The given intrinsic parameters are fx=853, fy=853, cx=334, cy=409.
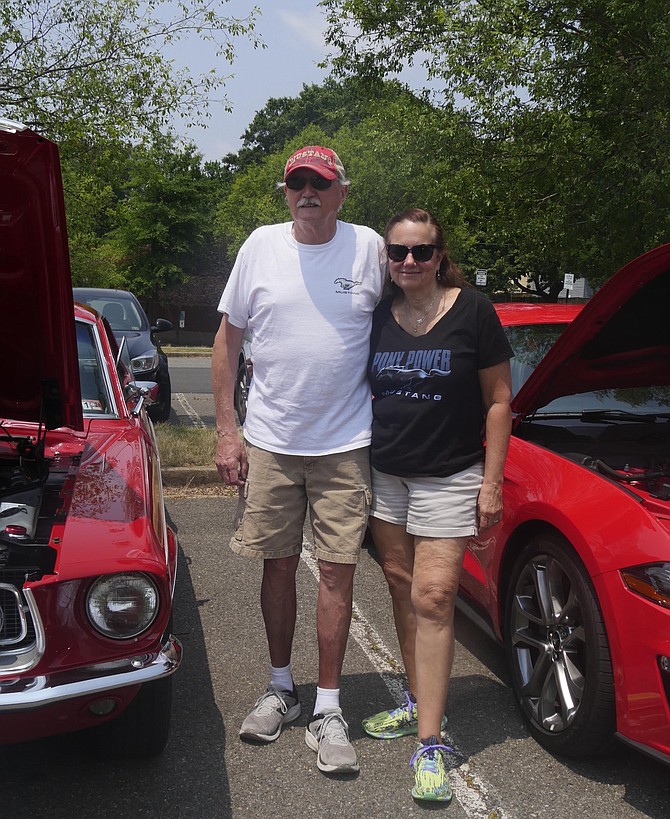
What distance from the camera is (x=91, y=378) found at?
4242 mm

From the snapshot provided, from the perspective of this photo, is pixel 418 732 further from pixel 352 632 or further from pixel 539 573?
pixel 352 632

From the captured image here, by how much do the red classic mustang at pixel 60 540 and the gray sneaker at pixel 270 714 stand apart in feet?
1.19

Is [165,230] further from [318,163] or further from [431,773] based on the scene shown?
[431,773]

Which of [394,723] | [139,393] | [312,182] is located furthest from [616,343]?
[139,393]

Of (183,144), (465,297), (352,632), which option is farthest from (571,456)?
(183,144)

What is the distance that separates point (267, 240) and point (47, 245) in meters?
0.77

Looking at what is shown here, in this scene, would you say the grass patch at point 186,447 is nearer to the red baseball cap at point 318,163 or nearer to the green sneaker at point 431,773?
the red baseball cap at point 318,163

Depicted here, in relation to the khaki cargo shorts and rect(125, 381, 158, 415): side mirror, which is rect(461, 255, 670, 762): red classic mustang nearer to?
the khaki cargo shorts

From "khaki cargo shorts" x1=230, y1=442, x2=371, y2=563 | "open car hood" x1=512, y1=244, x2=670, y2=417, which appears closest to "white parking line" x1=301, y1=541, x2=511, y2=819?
Answer: "khaki cargo shorts" x1=230, y1=442, x2=371, y2=563

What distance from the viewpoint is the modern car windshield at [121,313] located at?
34.9ft

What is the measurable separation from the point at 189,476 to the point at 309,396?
4.05m

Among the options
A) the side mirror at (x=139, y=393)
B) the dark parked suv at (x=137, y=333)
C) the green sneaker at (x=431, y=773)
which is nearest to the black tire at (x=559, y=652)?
the green sneaker at (x=431, y=773)

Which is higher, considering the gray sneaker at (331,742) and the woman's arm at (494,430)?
the woman's arm at (494,430)

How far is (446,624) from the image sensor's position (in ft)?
9.62
